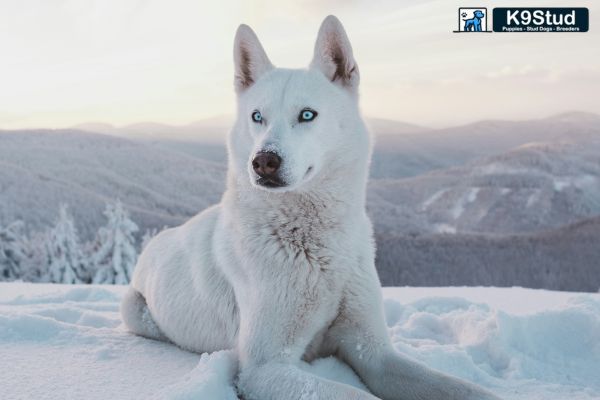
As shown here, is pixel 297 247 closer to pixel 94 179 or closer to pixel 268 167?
pixel 268 167

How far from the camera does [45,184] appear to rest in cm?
4544

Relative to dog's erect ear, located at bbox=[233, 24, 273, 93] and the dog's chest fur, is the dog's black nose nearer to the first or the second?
the dog's chest fur

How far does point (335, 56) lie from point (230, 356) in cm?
219

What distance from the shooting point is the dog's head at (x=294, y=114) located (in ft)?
10.2

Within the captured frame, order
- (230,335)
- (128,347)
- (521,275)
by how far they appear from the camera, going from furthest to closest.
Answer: (521,275)
(128,347)
(230,335)

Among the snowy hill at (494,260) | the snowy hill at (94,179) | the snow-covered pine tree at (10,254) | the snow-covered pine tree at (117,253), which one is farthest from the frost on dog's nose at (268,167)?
the snowy hill at (94,179)

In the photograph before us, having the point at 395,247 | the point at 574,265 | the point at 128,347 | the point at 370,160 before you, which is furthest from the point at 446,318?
the point at 574,265

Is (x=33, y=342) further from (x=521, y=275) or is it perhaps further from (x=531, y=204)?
(x=531, y=204)

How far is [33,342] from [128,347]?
0.78 m

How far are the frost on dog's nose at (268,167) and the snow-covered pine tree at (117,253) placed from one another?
785 inches

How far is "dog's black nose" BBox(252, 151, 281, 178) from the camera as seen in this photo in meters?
3.01

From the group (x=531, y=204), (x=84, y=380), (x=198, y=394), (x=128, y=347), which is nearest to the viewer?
(x=198, y=394)

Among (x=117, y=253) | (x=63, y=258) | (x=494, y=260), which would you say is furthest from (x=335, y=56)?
(x=494, y=260)

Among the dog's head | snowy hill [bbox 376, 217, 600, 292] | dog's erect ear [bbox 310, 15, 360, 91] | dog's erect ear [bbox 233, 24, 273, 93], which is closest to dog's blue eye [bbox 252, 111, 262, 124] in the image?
the dog's head
